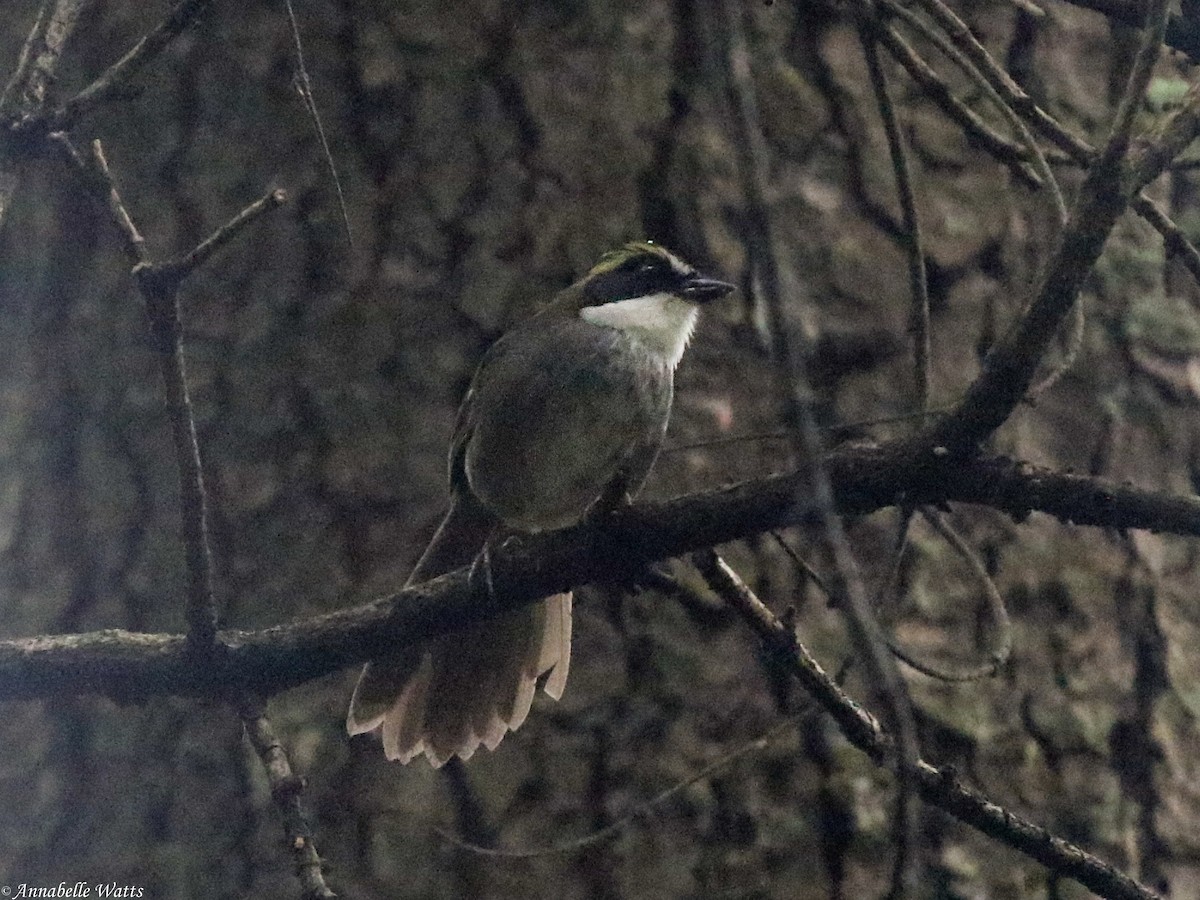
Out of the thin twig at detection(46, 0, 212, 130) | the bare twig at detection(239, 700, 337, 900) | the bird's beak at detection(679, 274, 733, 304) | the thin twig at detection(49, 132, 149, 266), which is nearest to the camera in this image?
the thin twig at detection(49, 132, 149, 266)

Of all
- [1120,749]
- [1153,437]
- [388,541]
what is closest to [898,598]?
[1120,749]

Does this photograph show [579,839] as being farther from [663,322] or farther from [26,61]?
[26,61]

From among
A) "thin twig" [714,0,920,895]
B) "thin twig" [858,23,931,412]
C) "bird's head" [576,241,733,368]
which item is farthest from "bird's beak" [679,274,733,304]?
"thin twig" [714,0,920,895]

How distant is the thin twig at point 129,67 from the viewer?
2189mm

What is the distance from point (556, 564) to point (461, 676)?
1.00 meters

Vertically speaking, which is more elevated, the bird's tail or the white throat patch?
the white throat patch

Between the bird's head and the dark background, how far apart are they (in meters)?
0.07

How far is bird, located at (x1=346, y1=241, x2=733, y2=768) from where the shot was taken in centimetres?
307

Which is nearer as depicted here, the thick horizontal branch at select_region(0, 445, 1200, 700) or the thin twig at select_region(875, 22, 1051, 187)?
the thick horizontal branch at select_region(0, 445, 1200, 700)

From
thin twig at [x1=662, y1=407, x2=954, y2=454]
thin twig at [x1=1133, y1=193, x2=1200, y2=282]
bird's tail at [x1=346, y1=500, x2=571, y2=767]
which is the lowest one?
bird's tail at [x1=346, y1=500, x2=571, y2=767]

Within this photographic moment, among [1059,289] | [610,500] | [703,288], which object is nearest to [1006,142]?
[703,288]

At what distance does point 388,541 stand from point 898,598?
3.42ft

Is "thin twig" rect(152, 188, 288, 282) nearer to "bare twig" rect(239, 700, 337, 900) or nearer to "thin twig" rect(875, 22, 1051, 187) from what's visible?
"bare twig" rect(239, 700, 337, 900)

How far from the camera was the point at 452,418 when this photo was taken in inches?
123
